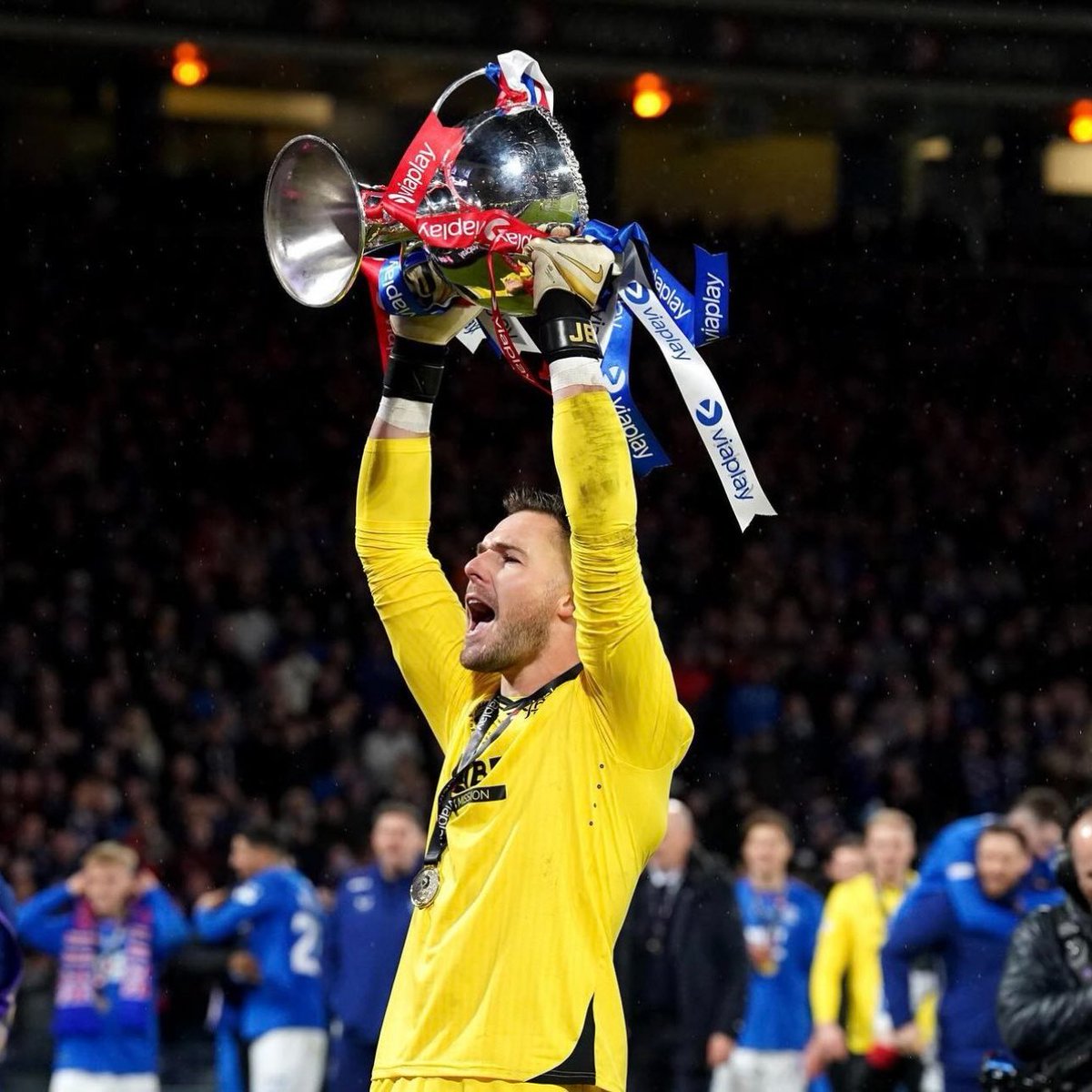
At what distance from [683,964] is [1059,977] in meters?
3.71

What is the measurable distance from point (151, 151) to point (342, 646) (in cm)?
875

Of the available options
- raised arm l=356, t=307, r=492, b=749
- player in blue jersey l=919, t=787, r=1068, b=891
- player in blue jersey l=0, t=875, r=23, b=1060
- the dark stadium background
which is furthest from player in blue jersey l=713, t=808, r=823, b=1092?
raised arm l=356, t=307, r=492, b=749

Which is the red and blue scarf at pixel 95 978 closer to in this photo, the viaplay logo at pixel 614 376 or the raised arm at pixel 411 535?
the raised arm at pixel 411 535

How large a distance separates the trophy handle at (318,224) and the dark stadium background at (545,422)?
28.2 feet

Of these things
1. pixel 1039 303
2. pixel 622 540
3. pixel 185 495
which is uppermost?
pixel 1039 303

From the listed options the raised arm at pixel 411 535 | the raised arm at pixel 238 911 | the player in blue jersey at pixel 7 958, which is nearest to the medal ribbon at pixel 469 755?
the raised arm at pixel 411 535

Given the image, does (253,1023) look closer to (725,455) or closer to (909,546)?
(725,455)

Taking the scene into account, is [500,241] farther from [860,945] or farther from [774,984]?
[774,984]

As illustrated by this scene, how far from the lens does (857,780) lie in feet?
53.3

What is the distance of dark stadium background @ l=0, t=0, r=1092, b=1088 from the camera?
49.7 ft

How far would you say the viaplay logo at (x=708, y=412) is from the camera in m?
3.86

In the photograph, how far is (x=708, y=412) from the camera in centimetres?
387

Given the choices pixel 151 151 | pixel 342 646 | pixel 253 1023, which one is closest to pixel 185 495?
pixel 342 646

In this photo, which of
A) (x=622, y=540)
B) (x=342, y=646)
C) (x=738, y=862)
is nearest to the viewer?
(x=622, y=540)
